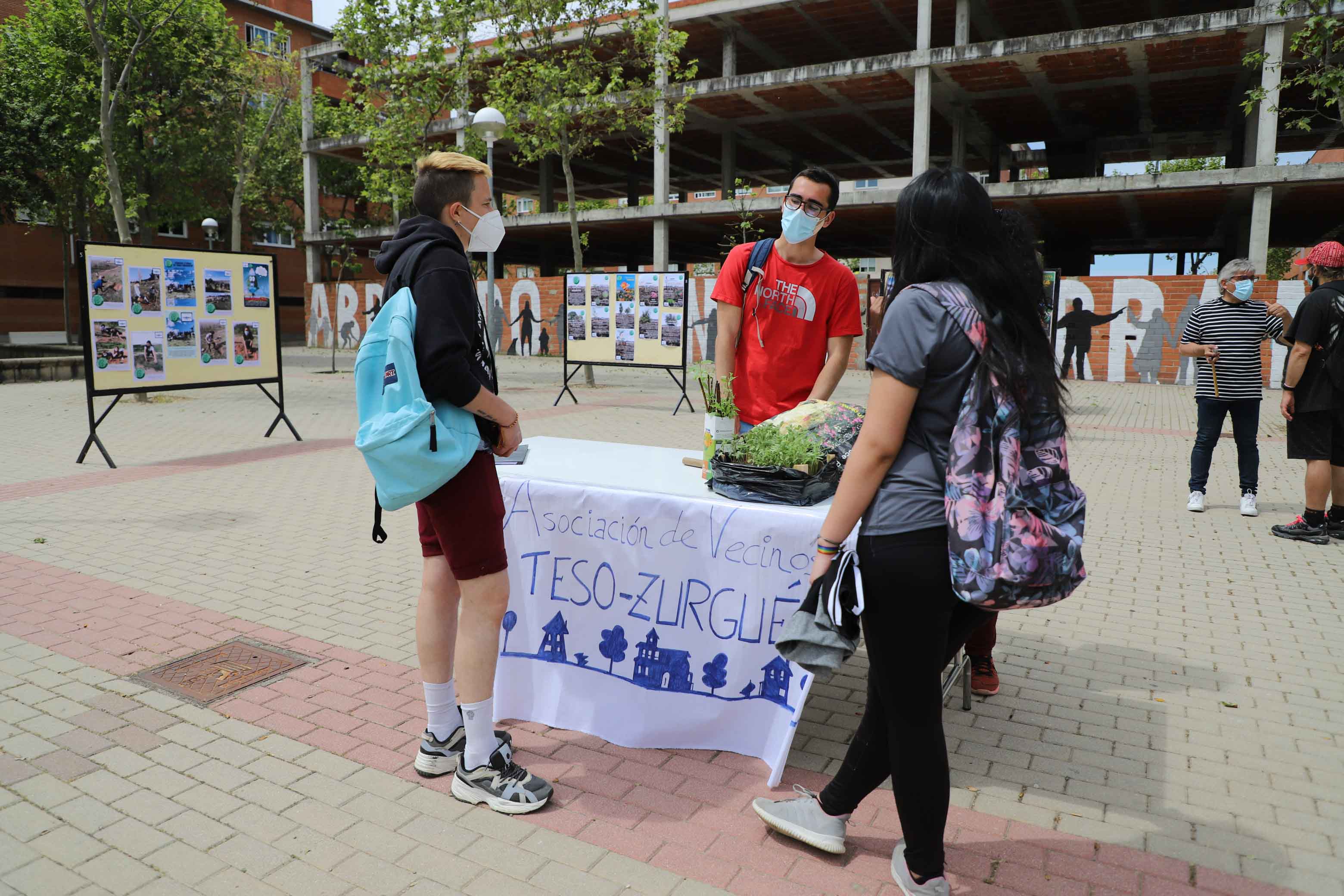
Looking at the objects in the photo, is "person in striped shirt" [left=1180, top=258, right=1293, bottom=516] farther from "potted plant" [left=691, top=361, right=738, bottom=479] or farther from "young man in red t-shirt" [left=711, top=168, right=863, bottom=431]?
"potted plant" [left=691, top=361, right=738, bottom=479]

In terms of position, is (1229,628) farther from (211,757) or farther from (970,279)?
(211,757)

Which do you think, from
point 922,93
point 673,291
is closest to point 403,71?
point 673,291

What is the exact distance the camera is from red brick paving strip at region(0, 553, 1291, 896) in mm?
2537

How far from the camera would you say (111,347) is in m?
9.17

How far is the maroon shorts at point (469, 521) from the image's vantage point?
278 centimetres

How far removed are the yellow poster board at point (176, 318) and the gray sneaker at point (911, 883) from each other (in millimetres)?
9226

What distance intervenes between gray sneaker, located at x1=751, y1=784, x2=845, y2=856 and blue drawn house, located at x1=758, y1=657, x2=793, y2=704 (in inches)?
17.5

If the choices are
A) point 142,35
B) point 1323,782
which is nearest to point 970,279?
point 1323,782

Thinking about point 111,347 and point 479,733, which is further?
point 111,347

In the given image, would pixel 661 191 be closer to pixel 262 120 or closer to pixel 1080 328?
pixel 1080 328

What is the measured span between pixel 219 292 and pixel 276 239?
3941cm

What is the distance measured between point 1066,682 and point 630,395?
44.9ft

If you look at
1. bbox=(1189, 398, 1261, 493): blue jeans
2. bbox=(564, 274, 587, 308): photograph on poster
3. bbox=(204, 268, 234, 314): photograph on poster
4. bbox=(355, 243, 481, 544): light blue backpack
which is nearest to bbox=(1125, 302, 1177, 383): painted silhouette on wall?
bbox=(564, 274, 587, 308): photograph on poster

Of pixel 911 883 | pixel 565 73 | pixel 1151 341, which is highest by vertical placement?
pixel 565 73
